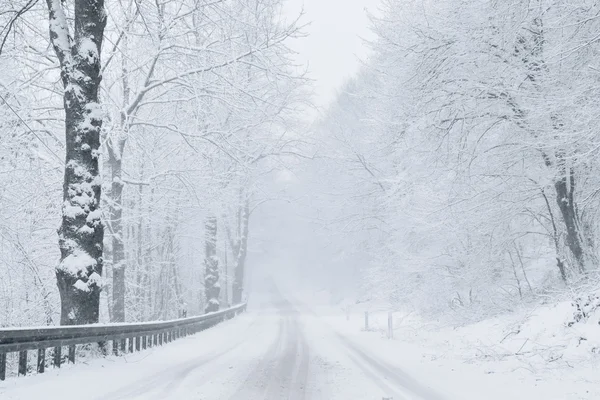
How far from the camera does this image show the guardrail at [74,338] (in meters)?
7.27

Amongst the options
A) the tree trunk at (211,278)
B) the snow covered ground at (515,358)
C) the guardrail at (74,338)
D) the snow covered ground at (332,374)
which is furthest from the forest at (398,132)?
the tree trunk at (211,278)

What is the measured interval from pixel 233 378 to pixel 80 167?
4.90 metres

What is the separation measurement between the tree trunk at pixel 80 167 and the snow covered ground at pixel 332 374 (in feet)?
4.44

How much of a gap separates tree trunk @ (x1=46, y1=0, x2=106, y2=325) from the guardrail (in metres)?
0.56

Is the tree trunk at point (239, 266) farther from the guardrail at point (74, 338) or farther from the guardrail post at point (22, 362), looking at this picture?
the guardrail post at point (22, 362)

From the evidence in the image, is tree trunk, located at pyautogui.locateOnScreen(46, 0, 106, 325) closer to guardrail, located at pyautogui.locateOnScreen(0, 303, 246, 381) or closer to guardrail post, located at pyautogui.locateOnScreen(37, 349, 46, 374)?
guardrail, located at pyautogui.locateOnScreen(0, 303, 246, 381)

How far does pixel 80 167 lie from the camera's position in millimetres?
10164

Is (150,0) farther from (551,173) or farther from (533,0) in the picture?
(551,173)

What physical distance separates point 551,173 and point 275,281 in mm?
67516

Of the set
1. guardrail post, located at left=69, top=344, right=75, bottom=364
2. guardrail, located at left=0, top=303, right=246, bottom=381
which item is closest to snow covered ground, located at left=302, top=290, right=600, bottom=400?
guardrail, located at left=0, top=303, right=246, bottom=381

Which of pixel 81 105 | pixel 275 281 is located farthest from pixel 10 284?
pixel 275 281

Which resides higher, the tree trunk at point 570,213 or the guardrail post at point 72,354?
the tree trunk at point 570,213

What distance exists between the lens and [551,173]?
443 inches

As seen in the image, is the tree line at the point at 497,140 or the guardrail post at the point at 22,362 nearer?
the guardrail post at the point at 22,362
